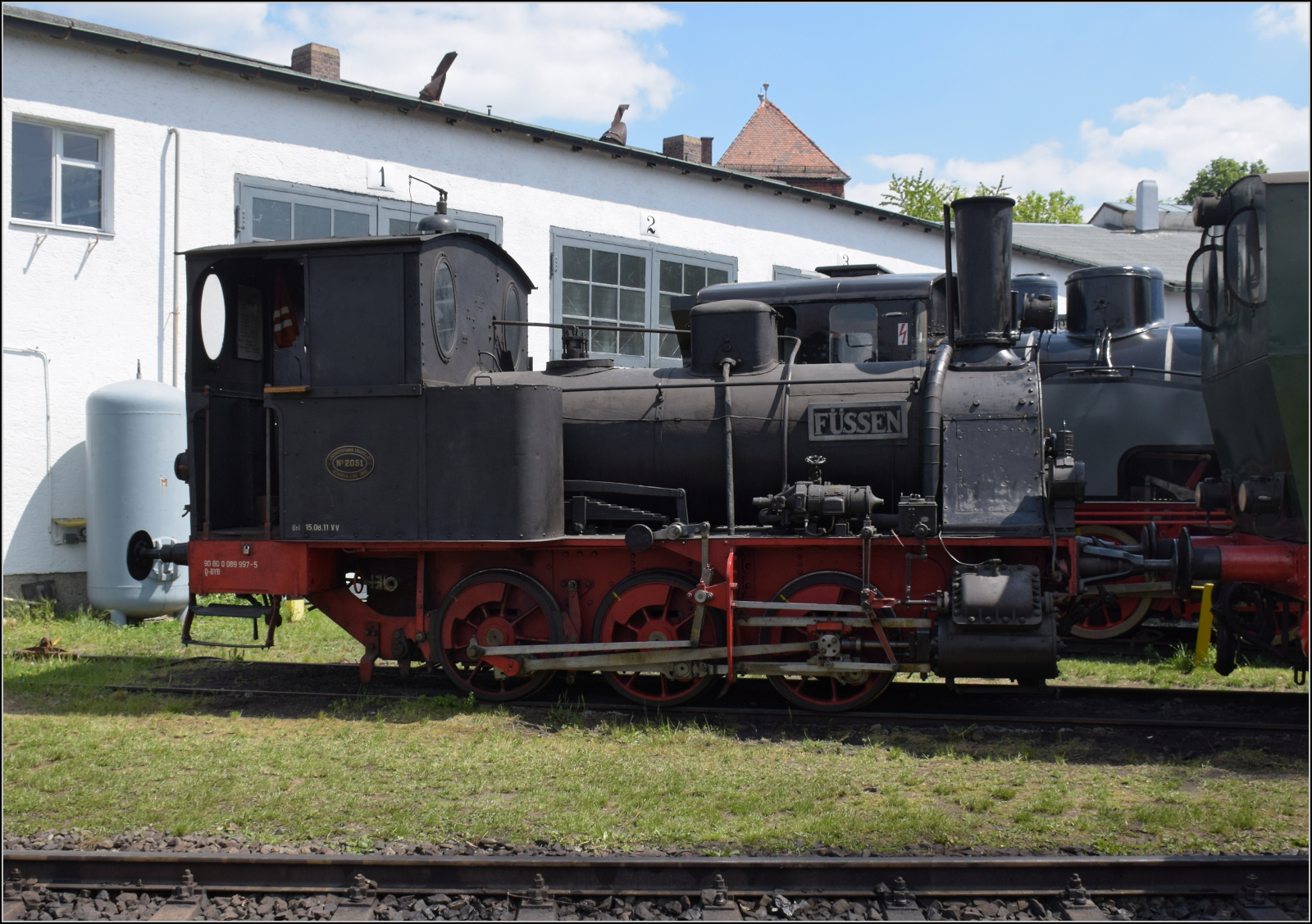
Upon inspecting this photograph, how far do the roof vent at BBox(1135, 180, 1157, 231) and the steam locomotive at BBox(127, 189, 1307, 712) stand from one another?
101 ft

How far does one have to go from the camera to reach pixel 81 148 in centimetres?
1072

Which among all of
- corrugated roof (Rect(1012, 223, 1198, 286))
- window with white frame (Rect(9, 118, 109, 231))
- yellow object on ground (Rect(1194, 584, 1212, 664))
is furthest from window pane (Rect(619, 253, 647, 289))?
corrugated roof (Rect(1012, 223, 1198, 286))

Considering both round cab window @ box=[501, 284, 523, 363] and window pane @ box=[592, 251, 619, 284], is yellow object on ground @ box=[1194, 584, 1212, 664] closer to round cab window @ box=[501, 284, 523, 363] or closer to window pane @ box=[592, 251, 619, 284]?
round cab window @ box=[501, 284, 523, 363]

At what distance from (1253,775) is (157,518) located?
32.2 ft

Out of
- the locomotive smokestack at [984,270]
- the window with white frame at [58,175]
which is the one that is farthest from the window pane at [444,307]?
the window with white frame at [58,175]

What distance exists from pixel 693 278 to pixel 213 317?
9.05 m

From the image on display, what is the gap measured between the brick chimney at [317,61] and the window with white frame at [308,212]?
2065mm

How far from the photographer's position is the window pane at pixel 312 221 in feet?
39.8

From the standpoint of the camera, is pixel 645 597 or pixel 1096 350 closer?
pixel 645 597

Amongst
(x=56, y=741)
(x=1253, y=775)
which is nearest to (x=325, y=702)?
(x=56, y=741)

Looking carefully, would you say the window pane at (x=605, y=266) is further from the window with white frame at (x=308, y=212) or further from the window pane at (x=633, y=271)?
the window with white frame at (x=308, y=212)

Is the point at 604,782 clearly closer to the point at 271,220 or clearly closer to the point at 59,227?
the point at 59,227

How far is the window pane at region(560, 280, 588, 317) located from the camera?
14438 mm

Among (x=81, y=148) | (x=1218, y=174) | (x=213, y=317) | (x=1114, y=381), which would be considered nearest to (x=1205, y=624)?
(x=1114, y=381)
